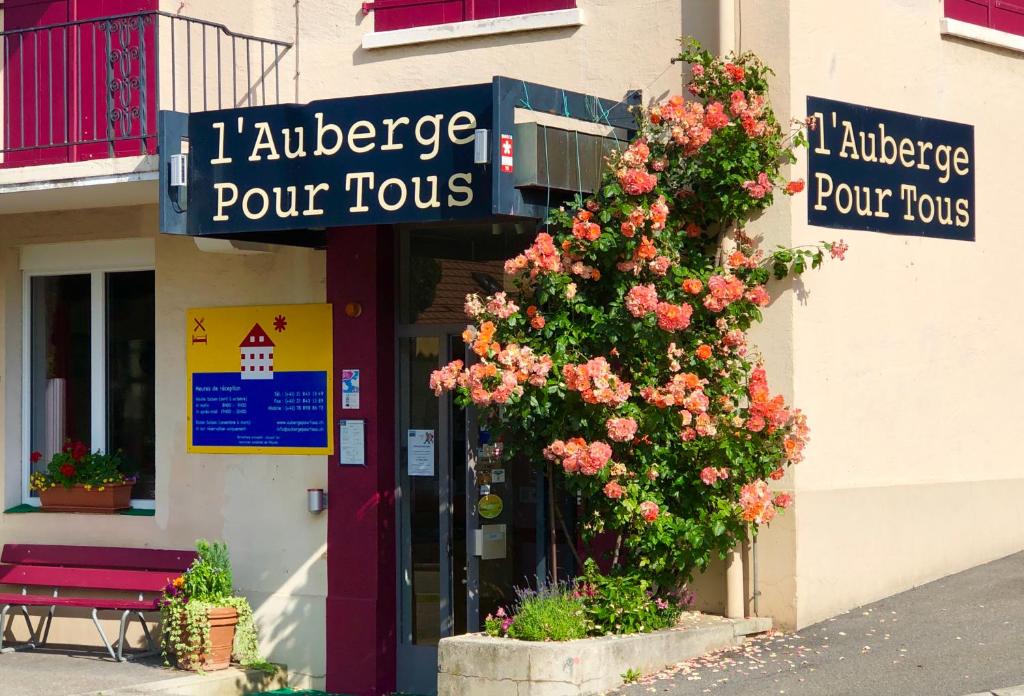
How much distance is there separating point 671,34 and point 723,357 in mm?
2128

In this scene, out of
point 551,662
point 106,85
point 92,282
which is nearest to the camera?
point 551,662

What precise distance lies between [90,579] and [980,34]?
7466 millimetres

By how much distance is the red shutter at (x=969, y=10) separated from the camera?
10164 mm

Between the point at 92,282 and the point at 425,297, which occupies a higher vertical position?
the point at 92,282

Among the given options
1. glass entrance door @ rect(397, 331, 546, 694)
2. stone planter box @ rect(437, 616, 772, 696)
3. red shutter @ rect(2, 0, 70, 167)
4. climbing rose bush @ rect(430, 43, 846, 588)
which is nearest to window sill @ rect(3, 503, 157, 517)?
glass entrance door @ rect(397, 331, 546, 694)

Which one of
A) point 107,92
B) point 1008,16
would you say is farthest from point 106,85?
point 1008,16

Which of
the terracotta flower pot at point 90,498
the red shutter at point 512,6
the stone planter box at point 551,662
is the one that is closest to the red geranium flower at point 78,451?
the terracotta flower pot at point 90,498

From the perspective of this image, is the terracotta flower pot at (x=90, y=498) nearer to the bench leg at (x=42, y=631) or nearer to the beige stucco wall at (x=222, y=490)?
the beige stucco wall at (x=222, y=490)

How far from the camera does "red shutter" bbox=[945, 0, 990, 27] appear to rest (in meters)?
10.2

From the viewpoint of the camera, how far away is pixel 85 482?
1118cm

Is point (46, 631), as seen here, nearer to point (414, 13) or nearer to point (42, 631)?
point (42, 631)

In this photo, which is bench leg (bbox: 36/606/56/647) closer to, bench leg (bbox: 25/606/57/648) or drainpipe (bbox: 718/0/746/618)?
bench leg (bbox: 25/606/57/648)

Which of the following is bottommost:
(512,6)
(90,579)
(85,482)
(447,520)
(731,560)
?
(90,579)

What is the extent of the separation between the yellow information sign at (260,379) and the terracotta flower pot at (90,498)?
2.41ft
